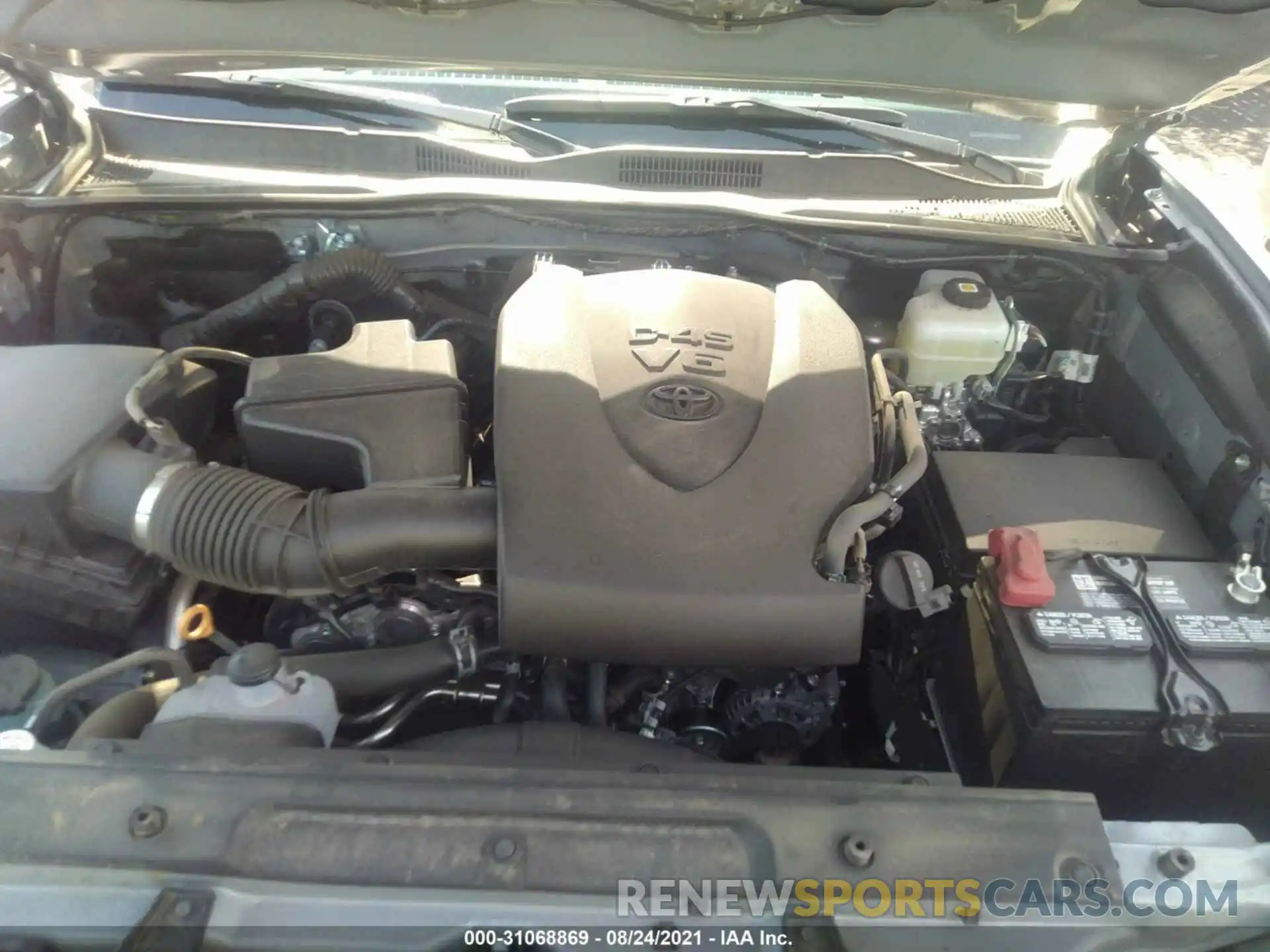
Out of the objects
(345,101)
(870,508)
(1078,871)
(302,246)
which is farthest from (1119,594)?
(345,101)

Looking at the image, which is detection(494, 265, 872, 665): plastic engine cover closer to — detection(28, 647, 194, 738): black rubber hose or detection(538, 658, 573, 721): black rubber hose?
detection(538, 658, 573, 721): black rubber hose

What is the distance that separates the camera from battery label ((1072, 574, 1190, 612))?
3.95 feet

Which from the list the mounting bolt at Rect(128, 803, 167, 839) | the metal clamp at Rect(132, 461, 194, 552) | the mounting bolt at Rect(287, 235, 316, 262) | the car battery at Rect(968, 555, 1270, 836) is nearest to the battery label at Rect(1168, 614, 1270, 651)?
the car battery at Rect(968, 555, 1270, 836)

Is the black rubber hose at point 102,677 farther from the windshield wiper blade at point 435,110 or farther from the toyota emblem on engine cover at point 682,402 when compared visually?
the windshield wiper blade at point 435,110

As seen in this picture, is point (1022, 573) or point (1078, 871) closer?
point (1078, 871)

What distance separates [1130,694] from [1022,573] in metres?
0.18

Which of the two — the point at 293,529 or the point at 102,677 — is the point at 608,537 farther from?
the point at 102,677

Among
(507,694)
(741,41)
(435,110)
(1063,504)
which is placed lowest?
(507,694)

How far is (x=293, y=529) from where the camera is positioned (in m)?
1.12

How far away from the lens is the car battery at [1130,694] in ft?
3.65

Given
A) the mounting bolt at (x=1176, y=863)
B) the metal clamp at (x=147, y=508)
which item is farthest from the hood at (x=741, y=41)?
the mounting bolt at (x=1176, y=863)

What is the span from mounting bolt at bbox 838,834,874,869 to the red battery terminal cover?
0.45 meters

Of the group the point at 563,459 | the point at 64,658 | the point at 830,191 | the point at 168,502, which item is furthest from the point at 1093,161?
the point at 64,658

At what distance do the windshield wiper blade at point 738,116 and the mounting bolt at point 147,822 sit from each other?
4.73ft
